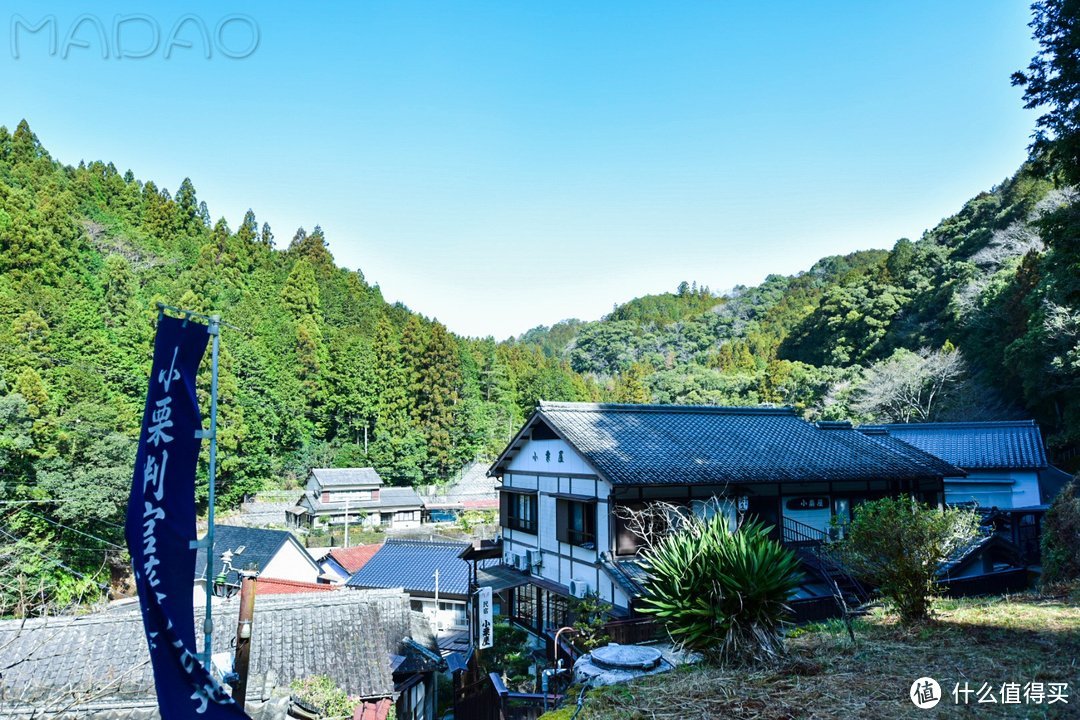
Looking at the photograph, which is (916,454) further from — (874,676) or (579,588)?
(874,676)

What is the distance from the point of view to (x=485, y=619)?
45.8ft

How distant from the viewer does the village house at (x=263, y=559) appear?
26.9 meters

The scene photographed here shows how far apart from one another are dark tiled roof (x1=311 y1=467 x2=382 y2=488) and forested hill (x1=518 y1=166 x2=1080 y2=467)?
24.6 metres

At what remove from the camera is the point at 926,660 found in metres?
5.79

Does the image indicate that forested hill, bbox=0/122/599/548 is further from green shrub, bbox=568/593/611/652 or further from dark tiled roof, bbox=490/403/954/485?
green shrub, bbox=568/593/611/652

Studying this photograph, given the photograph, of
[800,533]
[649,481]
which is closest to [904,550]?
[649,481]

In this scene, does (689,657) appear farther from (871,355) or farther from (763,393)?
(763,393)

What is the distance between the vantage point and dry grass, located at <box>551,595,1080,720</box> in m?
4.66

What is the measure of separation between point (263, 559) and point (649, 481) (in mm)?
20595

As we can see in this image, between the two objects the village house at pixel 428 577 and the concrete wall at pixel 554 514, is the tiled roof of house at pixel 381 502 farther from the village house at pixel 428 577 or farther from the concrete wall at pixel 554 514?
the concrete wall at pixel 554 514

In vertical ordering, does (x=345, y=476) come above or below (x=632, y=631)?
above

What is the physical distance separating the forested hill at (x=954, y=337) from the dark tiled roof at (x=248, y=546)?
28.6m

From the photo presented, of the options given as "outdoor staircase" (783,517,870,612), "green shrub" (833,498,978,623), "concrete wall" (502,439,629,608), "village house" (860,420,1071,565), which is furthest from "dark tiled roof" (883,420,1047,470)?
"green shrub" (833,498,978,623)

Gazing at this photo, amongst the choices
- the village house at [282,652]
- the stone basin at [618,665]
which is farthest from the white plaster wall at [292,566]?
the stone basin at [618,665]
